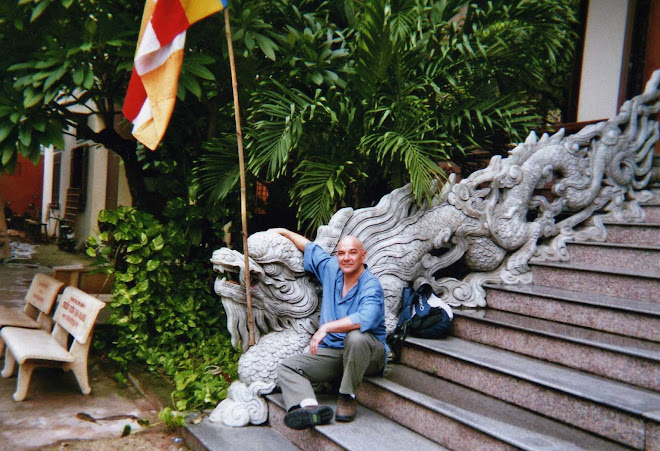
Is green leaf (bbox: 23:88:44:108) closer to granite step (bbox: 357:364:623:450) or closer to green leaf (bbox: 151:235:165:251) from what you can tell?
green leaf (bbox: 151:235:165:251)

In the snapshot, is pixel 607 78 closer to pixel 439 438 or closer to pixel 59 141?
pixel 439 438

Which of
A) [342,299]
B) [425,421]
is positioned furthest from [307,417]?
[342,299]

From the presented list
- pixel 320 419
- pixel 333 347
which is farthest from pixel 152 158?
pixel 320 419

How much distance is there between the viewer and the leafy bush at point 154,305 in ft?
17.2

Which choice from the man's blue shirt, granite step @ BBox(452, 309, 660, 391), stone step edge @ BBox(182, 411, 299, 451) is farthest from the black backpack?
stone step edge @ BBox(182, 411, 299, 451)

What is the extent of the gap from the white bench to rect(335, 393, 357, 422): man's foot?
3.38 m

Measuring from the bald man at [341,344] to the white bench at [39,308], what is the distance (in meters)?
2.96

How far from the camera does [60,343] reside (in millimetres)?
5199

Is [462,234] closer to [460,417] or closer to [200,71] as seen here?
[460,417]

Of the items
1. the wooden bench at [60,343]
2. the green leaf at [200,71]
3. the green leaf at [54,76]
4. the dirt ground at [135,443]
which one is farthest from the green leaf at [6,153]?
the dirt ground at [135,443]

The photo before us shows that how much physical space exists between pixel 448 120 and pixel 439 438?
9.79 feet

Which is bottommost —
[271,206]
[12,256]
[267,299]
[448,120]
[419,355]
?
[12,256]

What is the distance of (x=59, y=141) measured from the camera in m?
4.42

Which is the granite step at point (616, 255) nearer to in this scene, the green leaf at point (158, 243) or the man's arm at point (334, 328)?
the man's arm at point (334, 328)
